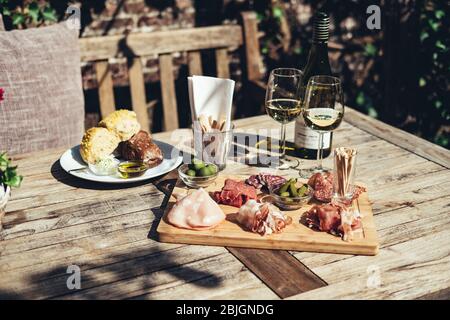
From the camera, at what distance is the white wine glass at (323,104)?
1.74 meters

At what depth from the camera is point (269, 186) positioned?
5.51ft

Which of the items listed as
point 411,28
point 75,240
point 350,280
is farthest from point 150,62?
point 350,280

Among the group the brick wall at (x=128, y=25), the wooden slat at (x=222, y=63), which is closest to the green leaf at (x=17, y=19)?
the brick wall at (x=128, y=25)

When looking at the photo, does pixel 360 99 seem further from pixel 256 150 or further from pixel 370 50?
pixel 256 150

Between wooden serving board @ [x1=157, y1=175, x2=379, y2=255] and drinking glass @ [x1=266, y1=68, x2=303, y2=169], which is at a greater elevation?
drinking glass @ [x1=266, y1=68, x2=303, y2=169]

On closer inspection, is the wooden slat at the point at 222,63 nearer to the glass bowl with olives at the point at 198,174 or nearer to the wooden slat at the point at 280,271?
the glass bowl with olives at the point at 198,174

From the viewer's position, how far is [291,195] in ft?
5.20

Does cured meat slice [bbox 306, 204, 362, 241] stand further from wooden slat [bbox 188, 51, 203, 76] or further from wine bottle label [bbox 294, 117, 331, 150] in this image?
wooden slat [bbox 188, 51, 203, 76]

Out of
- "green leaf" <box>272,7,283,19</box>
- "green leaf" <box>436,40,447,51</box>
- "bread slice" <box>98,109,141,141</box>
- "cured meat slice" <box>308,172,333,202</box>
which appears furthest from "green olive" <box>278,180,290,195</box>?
"green leaf" <box>436,40,447,51</box>

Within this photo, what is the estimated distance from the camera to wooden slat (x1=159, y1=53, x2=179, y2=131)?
2955 millimetres

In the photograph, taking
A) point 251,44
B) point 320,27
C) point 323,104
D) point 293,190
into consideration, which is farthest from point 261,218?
point 251,44

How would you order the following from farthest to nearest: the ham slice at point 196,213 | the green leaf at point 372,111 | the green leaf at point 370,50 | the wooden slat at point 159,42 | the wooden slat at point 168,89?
the green leaf at point 372,111, the green leaf at point 370,50, the wooden slat at point 168,89, the wooden slat at point 159,42, the ham slice at point 196,213

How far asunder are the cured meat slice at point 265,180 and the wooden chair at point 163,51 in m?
1.33
